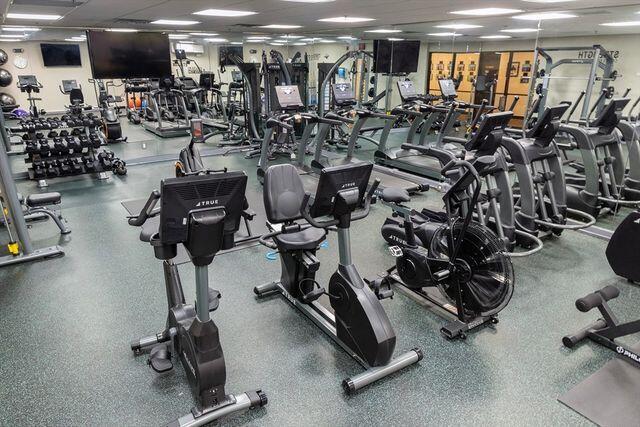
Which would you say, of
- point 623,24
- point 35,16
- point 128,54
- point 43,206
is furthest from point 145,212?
point 623,24

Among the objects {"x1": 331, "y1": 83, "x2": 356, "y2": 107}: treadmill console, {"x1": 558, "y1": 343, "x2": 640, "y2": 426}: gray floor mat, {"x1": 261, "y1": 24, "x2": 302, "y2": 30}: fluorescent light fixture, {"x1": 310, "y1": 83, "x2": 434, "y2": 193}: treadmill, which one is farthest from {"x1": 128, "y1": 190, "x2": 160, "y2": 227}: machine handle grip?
{"x1": 261, "y1": 24, "x2": 302, "y2": 30}: fluorescent light fixture

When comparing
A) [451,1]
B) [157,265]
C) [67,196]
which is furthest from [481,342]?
[67,196]

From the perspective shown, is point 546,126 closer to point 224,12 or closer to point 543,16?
point 543,16

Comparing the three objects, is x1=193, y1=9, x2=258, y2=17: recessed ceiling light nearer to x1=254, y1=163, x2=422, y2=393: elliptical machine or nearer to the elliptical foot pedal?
x1=254, y1=163, x2=422, y2=393: elliptical machine

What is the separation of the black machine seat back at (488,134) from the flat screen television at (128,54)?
5.84 m

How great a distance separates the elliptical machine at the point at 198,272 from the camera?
1.66 metres

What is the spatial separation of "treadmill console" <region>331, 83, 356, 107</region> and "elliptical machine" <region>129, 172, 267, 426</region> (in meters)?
5.70

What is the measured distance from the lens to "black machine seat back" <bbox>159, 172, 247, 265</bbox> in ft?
5.33

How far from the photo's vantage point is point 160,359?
245 cm

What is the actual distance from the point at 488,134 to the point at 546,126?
99 centimetres

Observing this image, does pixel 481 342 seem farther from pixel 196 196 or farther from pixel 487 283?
pixel 196 196

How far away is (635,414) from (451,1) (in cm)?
431

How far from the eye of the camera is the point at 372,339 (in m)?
2.29

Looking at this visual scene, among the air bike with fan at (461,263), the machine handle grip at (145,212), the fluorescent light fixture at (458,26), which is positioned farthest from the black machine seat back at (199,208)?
the fluorescent light fixture at (458,26)
